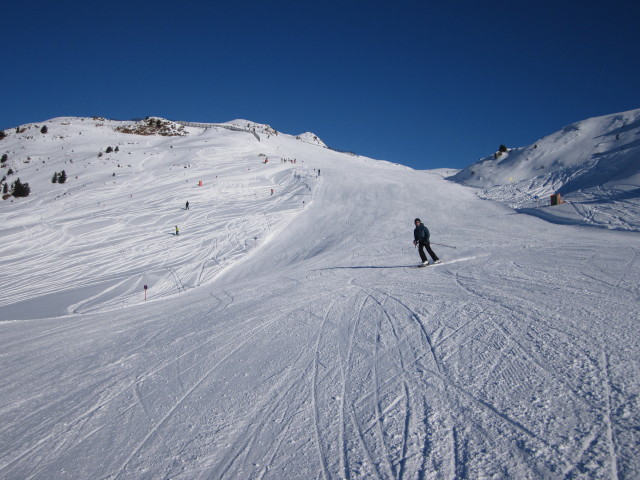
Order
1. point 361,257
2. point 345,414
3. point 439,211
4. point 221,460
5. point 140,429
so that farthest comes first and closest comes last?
point 439,211 → point 361,257 → point 140,429 → point 345,414 → point 221,460

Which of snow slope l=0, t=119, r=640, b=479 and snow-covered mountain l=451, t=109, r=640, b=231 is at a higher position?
snow-covered mountain l=451, t=109, r=640, b=231

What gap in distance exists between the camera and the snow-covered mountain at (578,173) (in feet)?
49.7

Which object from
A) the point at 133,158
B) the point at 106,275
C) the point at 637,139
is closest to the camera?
the point at 106,275

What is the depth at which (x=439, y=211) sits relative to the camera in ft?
66.0

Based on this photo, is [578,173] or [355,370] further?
[578,173]

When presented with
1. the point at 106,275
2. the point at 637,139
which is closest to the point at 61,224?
the point at 106,275

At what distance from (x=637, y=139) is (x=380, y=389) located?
27072 millimetres

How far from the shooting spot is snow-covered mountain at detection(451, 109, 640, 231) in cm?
1515

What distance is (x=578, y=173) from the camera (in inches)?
845

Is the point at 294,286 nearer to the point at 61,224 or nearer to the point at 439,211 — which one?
the point at 439,211

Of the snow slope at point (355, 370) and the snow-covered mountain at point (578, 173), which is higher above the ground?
the snow-covered mountain at point (578, 173)

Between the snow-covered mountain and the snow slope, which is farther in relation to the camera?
→ the snow-covered mountain

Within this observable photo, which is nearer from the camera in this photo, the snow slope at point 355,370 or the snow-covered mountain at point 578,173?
the snow slope at point 355,370

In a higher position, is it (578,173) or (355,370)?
(578,173)
